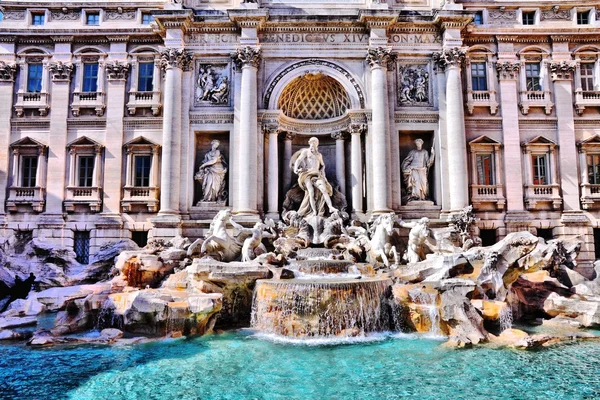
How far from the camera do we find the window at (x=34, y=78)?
19484 millimetres

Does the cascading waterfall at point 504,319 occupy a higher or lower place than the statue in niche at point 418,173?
lower

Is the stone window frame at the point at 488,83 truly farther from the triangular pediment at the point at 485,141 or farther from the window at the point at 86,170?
the window at the point at 86,170

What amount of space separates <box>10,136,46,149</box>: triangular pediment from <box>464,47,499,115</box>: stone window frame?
20.0 meters

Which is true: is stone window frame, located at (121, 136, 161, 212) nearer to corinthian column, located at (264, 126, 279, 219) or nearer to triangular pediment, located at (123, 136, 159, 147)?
triangular pediment, located at (123, 136, 159, 147)

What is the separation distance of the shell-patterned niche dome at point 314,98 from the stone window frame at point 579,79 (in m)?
10.7

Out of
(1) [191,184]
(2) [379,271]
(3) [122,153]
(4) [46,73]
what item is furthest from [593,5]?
(4) [46,73]

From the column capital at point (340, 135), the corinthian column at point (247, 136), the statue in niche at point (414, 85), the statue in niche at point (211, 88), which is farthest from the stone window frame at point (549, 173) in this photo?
the statue in niche at point (211, 88)

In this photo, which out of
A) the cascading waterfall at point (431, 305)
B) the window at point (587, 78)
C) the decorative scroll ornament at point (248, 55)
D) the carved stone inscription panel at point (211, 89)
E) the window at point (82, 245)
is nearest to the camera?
the cascading waterfall at point (431, 305)

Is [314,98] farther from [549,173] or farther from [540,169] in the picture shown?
[549,173]

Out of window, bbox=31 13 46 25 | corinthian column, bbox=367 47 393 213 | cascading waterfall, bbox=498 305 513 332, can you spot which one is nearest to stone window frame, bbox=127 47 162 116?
window, bbox=31 13 46 25

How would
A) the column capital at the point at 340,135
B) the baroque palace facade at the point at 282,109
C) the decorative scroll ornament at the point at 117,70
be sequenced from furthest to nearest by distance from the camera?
the column capital at the point at 340,135 < the decorative scroll ornament at the point at 117,70 < the baroque palace facade at the point at 282,109

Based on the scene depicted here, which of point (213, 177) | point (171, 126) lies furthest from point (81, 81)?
point (213, 177)

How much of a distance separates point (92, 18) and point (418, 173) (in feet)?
56.3

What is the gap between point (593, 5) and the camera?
19.5 m
